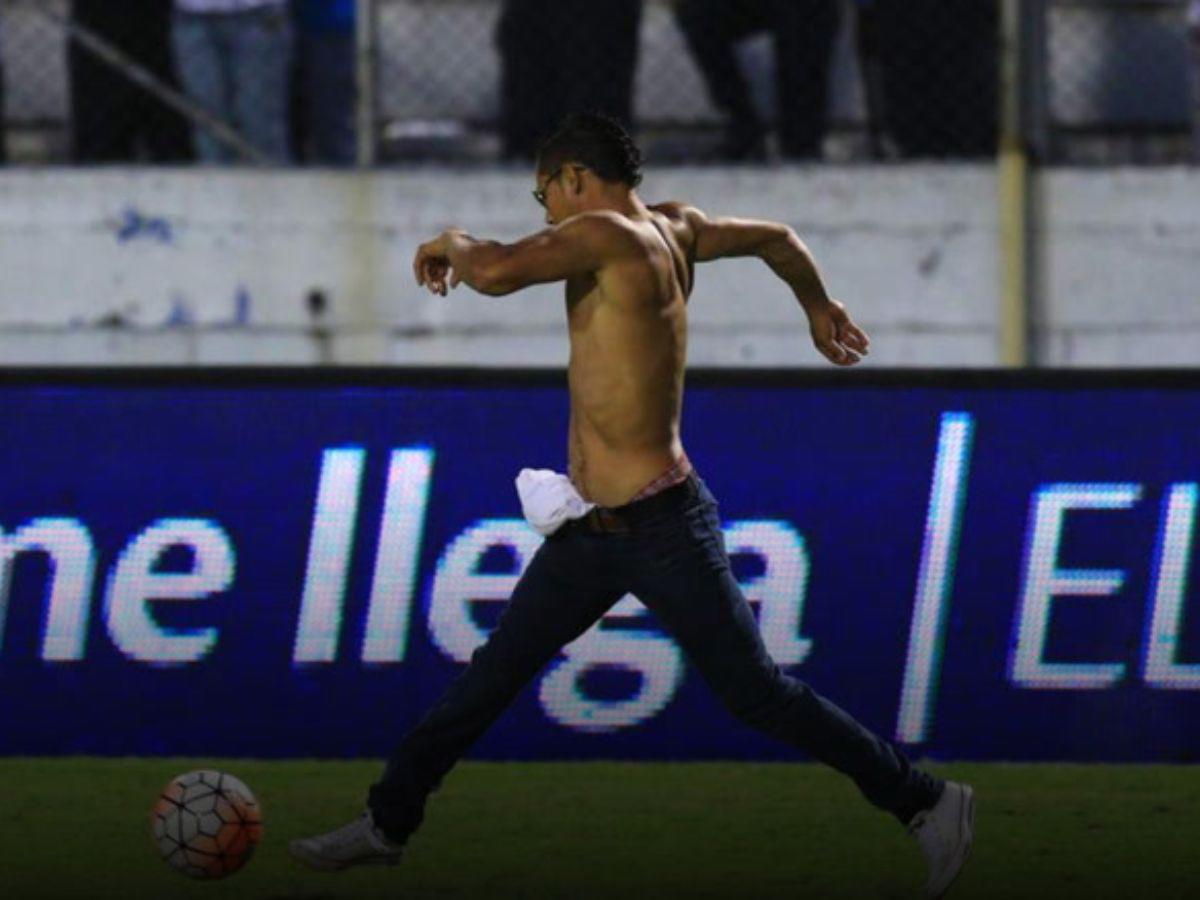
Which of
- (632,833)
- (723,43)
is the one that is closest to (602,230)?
(632,833)

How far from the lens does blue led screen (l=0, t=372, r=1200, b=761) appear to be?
27.8 feet

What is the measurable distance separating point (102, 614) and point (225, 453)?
23.5 inches

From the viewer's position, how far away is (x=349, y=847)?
6.45m

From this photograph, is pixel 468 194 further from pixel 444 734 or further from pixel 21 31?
pixel 444 734

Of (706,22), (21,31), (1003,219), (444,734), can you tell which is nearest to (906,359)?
(1003,219)

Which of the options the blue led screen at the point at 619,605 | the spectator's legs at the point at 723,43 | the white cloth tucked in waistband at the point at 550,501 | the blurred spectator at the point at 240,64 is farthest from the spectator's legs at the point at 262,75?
the white cloth tucked in waistband at the point at 550,501

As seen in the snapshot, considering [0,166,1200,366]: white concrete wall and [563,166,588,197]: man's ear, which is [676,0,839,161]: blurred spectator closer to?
[0,166,1200,366]: white concrete wall

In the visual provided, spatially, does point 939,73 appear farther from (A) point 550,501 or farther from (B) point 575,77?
(A) point 550,501

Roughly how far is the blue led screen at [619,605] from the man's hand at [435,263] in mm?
2222

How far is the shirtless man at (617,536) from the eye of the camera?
20.5ft

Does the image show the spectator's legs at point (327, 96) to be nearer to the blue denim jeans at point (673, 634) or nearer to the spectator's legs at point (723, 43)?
the spectator's legs at point (723, 43)

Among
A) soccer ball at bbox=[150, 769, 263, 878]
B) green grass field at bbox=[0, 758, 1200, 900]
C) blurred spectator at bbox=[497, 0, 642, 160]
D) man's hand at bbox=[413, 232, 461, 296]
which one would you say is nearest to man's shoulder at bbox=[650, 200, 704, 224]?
man's hand at bbox=[413, 232, 461, 296]

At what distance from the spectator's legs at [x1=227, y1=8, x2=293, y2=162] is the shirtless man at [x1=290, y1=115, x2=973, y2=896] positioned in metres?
4.51

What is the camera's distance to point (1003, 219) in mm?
10680
